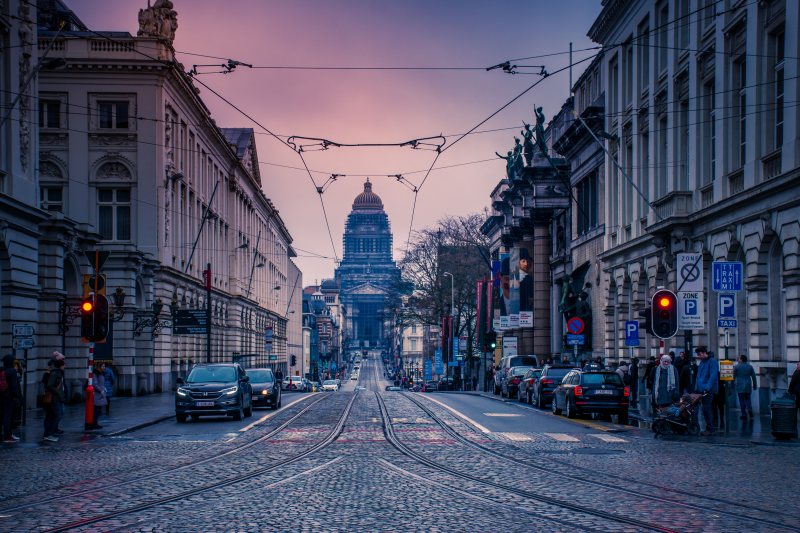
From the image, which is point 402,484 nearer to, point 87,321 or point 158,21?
point 87,321

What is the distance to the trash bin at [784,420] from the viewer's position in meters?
21.9

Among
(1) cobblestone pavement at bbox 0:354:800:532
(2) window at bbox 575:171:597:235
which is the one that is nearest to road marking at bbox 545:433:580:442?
(1) cobblestone pavement at bbox 0:354:800:532

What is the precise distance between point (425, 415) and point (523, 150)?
40458 millimetres

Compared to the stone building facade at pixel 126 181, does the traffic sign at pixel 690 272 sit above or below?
below

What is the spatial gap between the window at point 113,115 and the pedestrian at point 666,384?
34.9m

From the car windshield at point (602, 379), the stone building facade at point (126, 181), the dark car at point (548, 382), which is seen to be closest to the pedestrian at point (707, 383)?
the car windshield at point (602, 379)

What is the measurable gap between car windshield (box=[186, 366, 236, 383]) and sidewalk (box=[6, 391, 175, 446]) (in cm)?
157

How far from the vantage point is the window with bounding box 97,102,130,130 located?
169 ft

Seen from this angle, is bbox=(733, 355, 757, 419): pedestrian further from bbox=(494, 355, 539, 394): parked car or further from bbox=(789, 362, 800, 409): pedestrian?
bbox=(494, 355, 539, 394): parked car

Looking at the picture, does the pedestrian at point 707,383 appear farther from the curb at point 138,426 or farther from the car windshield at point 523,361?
the car windshield at point 523,361

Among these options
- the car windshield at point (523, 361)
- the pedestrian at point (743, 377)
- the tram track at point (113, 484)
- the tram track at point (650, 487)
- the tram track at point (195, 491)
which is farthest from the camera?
the car windshield at point (523, 361)

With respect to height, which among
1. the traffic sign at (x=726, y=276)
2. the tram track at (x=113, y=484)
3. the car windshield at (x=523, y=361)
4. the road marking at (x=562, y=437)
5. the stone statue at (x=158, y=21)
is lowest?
the road marking at (x=562, y=437)

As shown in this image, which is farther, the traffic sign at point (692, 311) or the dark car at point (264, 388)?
the dark car at point (264, 388)

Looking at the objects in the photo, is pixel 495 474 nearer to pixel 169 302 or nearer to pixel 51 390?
pixel 51 390
